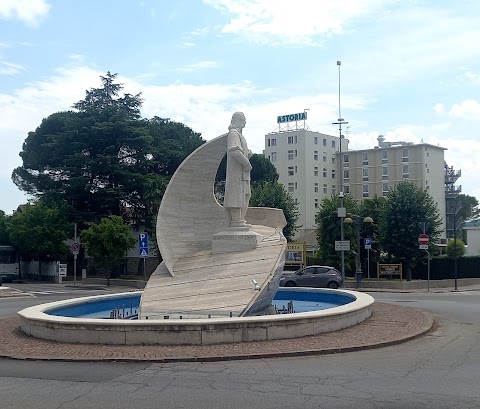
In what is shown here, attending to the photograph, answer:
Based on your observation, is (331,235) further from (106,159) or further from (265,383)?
(265,383)

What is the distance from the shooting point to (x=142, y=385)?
903 centimetres

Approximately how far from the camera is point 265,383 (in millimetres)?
9062

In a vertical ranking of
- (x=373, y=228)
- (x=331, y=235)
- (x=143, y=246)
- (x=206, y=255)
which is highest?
→ (x=373, y=228)

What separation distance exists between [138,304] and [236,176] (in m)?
6.89

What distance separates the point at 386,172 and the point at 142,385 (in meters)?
76.8

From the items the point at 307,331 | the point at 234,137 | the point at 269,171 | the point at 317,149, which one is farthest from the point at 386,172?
the point at 307,331

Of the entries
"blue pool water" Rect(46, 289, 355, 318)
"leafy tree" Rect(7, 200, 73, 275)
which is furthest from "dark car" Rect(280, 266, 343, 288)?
"leafy tree" Rect(7, 200, 73, 275)

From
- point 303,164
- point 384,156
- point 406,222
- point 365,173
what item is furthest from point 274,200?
point 365,173

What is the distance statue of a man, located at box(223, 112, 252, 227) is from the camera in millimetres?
18375

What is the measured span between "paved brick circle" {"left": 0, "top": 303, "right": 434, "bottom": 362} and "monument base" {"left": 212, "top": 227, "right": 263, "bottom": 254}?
4702 mm

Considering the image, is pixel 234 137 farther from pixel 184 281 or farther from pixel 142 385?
pixel 142 385

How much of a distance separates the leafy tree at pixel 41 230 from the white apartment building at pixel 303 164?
37341 millimetres

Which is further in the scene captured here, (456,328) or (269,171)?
(269,171)

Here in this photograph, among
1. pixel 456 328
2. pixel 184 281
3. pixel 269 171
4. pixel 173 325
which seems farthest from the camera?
pixel 269 171
